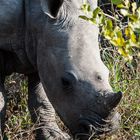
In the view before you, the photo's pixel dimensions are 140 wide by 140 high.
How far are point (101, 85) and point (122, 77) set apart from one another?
186 centimetres

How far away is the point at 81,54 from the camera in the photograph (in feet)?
14.8

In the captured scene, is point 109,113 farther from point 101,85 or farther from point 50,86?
point 50,86

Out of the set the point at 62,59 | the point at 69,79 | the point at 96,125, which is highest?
the point at 62,59

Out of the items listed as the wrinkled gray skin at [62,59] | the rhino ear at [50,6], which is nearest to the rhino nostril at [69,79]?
the wrinkled gray skin at [62,59]

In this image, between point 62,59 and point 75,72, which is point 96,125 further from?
point 62,59

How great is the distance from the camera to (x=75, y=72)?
4457mm

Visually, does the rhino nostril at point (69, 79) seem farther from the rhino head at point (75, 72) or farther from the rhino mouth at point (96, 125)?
the rhino mouth at point (96, 125)

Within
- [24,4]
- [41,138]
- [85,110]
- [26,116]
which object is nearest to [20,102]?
[26,116]

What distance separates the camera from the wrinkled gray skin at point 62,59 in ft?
14.3

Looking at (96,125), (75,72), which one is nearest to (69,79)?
(75,72)

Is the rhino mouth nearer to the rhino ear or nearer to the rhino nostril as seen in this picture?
the rhino nostril

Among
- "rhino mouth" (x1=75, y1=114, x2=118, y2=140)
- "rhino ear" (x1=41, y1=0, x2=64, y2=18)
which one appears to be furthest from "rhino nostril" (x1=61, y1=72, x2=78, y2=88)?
"rhino ear" (x1=41, y1=0, x2=64, y2=18)

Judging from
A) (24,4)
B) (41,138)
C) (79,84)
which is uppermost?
(24,4)

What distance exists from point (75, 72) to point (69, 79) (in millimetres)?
77
